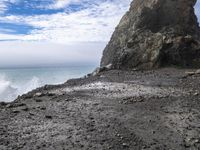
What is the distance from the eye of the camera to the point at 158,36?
2714cm

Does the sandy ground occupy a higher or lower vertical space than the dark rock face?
lower

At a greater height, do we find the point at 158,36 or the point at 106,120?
the point at 158,36

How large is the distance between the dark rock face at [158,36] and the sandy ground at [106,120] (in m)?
11.0

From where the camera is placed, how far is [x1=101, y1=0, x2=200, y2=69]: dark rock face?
2588 centimetres

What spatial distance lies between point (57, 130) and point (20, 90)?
3590cm

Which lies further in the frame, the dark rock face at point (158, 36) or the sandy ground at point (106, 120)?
the dark rock face at point (158, 36)

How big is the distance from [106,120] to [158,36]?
17.8 metres

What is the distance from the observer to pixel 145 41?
27375 millimetres

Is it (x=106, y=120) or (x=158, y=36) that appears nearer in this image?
(x=106, y=120)

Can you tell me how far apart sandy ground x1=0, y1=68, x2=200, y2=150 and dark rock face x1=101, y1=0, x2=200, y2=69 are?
1097cm

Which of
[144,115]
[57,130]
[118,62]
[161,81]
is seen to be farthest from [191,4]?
[57,130]

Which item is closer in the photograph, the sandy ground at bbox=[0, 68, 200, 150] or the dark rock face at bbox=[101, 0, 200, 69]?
the sandy ground at bbox=[0, 68, 200, 150]

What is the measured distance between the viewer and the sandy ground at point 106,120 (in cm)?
845

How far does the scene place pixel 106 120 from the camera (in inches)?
403
